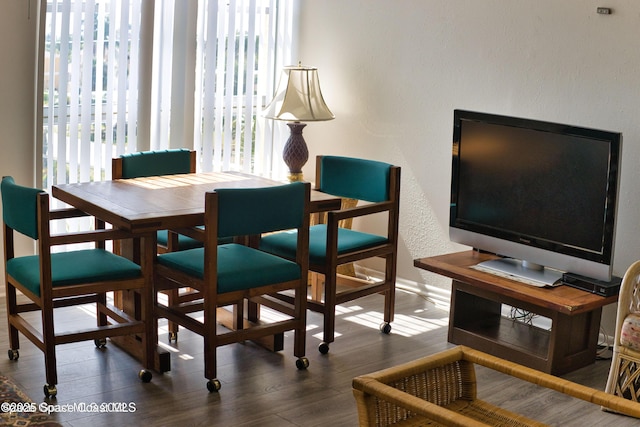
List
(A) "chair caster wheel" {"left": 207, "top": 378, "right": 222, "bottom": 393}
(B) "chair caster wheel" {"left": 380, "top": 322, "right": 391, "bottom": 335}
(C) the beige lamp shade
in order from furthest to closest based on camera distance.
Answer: (C) the beige lamp shade, (B) "chair caster wheel" {"left": 380, "top": 322, "right": 391, "bottom": 335}, (A) "chair caster wheel" {"left": 207, "top": 378, "right": 222, "bottom": 393}

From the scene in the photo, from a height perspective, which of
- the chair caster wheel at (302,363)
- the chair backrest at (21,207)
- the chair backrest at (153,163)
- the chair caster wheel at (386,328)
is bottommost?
the chair caster wheel at (302,363)

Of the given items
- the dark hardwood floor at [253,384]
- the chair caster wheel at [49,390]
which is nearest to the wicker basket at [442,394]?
the dark hardwood floor at [253,384]

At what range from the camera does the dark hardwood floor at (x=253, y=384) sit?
3689mm

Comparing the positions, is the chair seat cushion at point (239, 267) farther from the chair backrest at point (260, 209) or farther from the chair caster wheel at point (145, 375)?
the chair caster wheel at point (145, 375)

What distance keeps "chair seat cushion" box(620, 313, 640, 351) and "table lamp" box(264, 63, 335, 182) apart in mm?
2225

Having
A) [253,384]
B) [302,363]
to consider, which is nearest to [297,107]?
[302,363]

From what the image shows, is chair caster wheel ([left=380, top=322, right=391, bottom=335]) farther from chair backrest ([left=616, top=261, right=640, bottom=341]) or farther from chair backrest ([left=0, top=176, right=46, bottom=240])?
chair backrest ([left=0, top=176, right=46, bottom=240])

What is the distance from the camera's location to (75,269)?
384cm

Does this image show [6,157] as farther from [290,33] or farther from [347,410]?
[347,410]

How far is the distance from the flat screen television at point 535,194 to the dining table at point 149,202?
0.78 metres

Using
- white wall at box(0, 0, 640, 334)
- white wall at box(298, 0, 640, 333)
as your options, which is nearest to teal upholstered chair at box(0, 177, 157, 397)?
white wall at box(0, 0, 640, 334)

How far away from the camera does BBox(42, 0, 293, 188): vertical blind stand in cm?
494

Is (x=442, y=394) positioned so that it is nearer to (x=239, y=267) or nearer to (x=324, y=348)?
(x=239, y=267)

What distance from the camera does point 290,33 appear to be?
588 centimetres
